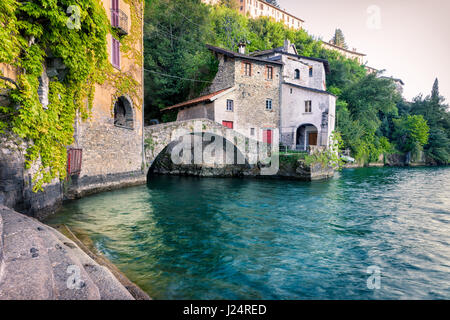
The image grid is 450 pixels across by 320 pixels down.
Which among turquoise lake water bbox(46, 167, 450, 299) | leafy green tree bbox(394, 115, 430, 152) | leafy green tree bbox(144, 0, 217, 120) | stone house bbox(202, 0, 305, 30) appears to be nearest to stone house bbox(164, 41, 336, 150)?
leafy green tree bbox(144, 0, 217, 120)

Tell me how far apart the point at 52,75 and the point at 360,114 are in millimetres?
33740

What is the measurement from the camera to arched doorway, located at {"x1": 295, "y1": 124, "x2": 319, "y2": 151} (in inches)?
981

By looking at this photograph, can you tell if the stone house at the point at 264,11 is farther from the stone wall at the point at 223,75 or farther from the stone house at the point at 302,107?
the stone wall at the point at 223,75

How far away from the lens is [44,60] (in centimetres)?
696

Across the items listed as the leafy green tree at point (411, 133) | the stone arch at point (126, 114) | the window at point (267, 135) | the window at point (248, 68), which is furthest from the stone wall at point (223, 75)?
the leafy green tree at point (411, 133)

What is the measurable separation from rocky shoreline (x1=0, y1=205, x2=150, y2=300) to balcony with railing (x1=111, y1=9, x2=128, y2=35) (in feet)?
36.5

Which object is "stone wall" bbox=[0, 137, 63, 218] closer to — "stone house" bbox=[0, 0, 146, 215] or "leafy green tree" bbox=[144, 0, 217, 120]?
"stone house" bbox=[0, 0, 146, 215]

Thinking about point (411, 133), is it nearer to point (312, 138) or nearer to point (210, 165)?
point (312, 138)

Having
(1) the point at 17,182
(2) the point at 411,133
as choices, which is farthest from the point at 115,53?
(2) the point at 411,133

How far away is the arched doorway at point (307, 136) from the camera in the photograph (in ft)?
81.8

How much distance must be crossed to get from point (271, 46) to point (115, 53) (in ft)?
Result: 108

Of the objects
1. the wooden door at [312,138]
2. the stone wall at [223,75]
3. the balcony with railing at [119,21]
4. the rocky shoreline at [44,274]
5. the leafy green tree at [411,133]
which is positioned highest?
the stone wall at [223,75]

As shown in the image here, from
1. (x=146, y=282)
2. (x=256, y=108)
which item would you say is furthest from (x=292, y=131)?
(x=146, y=282)
